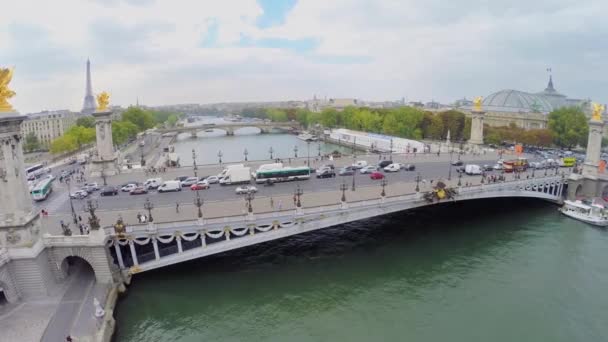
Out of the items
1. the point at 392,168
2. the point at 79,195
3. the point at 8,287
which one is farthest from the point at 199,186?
the point at 392,168

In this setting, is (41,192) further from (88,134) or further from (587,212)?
(587,212)

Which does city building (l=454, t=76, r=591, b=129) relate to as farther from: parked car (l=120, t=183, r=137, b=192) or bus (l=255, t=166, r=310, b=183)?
parked car (l=120, t=183, r=137, b=192)

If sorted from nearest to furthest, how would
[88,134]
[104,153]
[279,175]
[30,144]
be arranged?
1. [279,175]
2. [104,153]
3. [88,134]
4. [30,144]

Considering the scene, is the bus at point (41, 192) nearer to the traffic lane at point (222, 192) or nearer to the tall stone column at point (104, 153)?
the traffic lane at point (222, 192)

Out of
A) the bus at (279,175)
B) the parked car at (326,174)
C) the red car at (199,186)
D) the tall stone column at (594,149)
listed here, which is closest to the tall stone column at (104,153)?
the red car at (199,186)

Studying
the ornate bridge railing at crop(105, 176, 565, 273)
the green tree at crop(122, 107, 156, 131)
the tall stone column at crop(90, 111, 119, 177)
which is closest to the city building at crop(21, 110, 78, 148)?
the green tree at crop(122, 107, 156, 131)

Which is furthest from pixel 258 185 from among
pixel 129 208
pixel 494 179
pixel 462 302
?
pixel 494 179
